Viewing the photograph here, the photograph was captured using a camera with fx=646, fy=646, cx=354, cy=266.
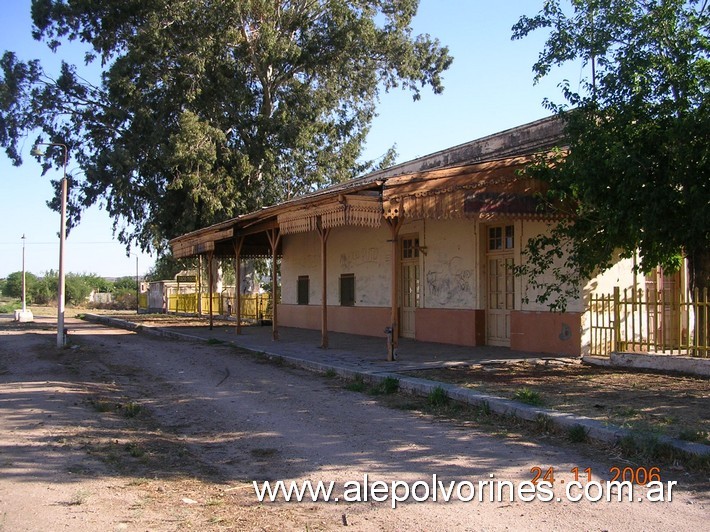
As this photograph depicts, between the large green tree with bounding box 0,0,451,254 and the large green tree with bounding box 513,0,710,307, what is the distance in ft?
65.8

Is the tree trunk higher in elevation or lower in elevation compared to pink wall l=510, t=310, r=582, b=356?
higher

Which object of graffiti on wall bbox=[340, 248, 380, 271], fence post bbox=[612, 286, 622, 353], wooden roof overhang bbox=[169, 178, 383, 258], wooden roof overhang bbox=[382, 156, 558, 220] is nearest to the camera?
wooden roof overhang bbox=[382, 156, 558, 220]

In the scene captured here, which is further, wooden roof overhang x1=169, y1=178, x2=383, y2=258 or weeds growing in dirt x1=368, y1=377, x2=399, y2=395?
wooden roof overhang x1=169, y1=178, x2=383, y2=258

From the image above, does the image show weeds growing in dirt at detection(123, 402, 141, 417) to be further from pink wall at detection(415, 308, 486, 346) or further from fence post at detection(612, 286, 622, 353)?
fence post at detection(612, 286, 622, 353)

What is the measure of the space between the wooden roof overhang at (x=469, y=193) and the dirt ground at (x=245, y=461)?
346cm

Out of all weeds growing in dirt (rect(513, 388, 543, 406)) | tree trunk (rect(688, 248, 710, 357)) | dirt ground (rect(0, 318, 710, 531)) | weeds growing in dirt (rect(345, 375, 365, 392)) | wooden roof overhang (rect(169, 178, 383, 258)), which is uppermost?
wooden roof overhang (rect(169, 178, 383, 258))

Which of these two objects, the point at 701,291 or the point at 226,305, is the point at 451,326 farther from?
the point at 226,305

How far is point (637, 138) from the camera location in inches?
363

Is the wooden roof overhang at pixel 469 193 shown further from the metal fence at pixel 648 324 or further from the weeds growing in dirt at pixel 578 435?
the weeds growing in dirt at pixel 578 435

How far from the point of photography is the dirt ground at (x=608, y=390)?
712 centimetres

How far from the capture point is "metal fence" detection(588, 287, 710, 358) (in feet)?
34.1

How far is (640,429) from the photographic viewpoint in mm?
6684

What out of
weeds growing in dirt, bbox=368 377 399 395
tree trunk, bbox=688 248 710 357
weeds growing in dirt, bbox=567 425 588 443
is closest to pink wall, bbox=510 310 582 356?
tree trunk, bbox=688 248 710 357

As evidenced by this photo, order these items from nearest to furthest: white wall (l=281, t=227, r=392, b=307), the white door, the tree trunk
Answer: the tree trunk < the white door < white wall (l=281, t=227, r=392, b=307)
